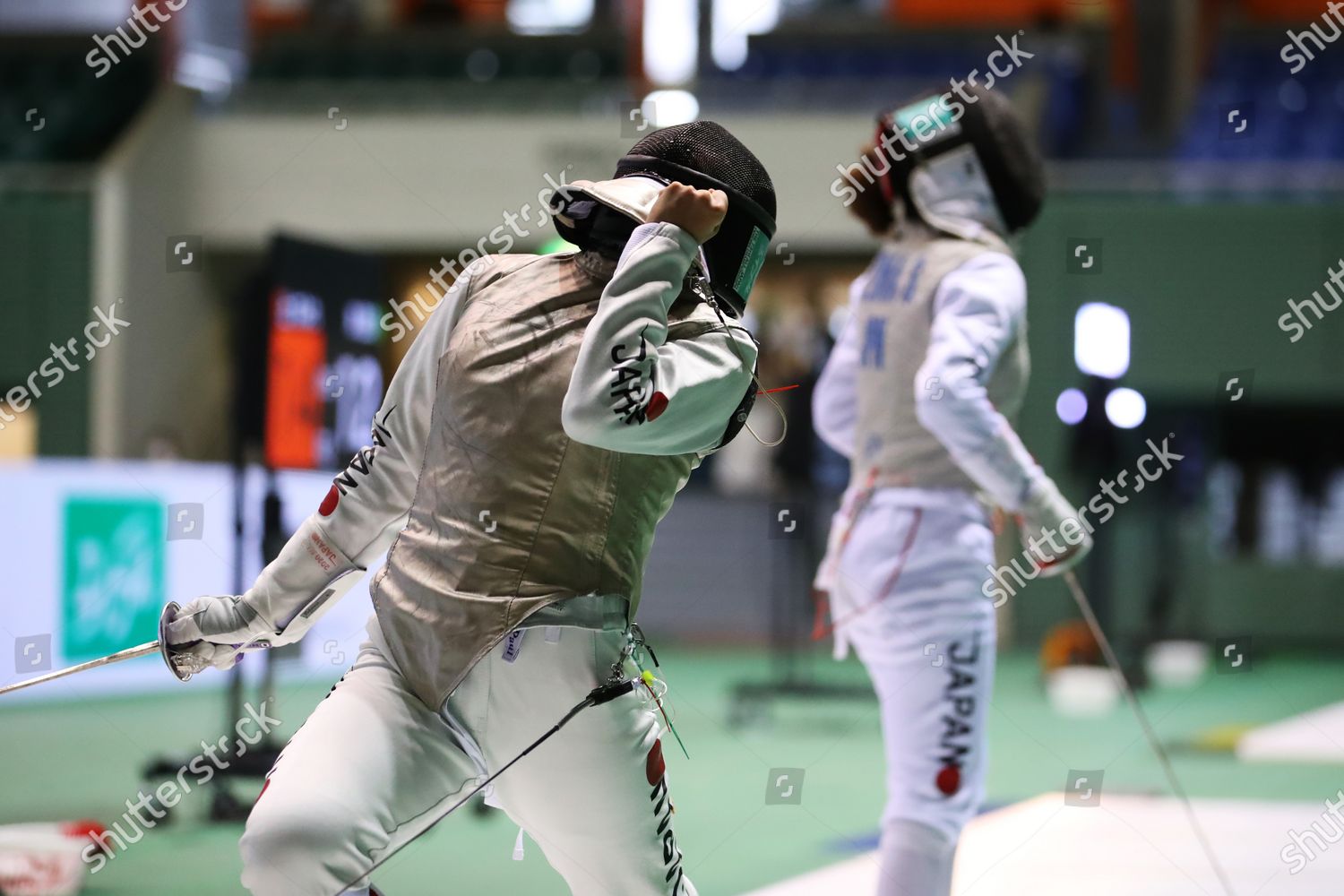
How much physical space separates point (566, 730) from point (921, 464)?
117 centimetres

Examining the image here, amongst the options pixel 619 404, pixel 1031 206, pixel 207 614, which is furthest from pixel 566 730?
pixel 1031 206

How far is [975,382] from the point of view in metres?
2.40

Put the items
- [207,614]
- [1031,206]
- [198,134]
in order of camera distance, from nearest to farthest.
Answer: [207,614] → [1031,206] → [198,134]

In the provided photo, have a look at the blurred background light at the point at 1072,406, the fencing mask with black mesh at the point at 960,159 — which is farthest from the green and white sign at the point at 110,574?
the blurred background light at the point at 1072,406

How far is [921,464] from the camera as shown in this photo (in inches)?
101

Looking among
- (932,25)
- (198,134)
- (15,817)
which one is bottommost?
(15,817)

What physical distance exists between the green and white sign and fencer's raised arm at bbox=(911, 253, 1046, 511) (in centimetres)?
373

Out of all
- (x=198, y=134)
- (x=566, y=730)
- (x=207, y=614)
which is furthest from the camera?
(x=198, y=134)

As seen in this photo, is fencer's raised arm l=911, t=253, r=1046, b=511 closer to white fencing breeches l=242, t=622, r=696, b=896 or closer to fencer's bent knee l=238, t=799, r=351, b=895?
white fencing breeches l=242, t=622, r=696, b=896

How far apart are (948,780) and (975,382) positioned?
67cm

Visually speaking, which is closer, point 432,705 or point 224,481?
point 432,705

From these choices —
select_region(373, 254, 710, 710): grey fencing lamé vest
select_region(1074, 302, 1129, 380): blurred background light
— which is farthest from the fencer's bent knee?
select_region(1074, 302, 1129, 380): blurred background light

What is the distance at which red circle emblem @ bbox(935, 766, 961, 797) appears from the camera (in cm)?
239

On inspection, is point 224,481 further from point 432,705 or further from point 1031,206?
point 432,705
